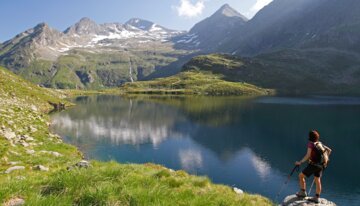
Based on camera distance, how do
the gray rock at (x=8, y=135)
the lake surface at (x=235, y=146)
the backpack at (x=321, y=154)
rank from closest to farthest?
the backpack at (x=321, y=154)
the gray rock at (x=8, y=135)
the lake surface at (x=235, y=146)

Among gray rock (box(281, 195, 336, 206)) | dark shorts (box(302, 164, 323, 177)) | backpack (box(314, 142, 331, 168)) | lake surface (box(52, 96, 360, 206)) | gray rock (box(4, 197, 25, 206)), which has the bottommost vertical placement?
lake surface (box(52, 96, 360, 206))

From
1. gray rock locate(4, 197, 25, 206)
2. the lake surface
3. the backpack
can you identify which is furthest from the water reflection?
gray rock locate(4, 197, 25, 206)

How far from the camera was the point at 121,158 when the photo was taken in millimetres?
52875

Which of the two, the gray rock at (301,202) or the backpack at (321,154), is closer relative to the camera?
the gray rock at (301,202)

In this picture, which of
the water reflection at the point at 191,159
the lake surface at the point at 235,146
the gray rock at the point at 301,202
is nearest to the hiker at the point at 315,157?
the gray rock at the point at 301,202

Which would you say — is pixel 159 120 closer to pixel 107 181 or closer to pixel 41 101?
pixel 41 101

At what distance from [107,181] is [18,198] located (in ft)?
9.91

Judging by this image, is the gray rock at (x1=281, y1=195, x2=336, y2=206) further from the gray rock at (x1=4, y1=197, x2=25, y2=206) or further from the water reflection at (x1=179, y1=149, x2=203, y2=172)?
the water reflection at (x1=179, y1=149, x2=203, y2=172)

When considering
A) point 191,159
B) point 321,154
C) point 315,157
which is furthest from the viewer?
point 191,159

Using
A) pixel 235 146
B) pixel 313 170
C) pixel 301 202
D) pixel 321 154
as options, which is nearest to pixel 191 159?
pixel 235 146

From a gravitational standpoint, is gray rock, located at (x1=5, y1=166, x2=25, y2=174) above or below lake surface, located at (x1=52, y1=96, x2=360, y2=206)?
above

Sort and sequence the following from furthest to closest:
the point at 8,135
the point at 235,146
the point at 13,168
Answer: the point at 235,146 → the point at 8,135 → the point at 13,168

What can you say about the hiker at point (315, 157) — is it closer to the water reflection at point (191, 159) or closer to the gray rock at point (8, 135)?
the gray rock at point (8, 135)

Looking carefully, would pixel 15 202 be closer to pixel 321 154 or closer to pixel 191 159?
pixel 321 154
